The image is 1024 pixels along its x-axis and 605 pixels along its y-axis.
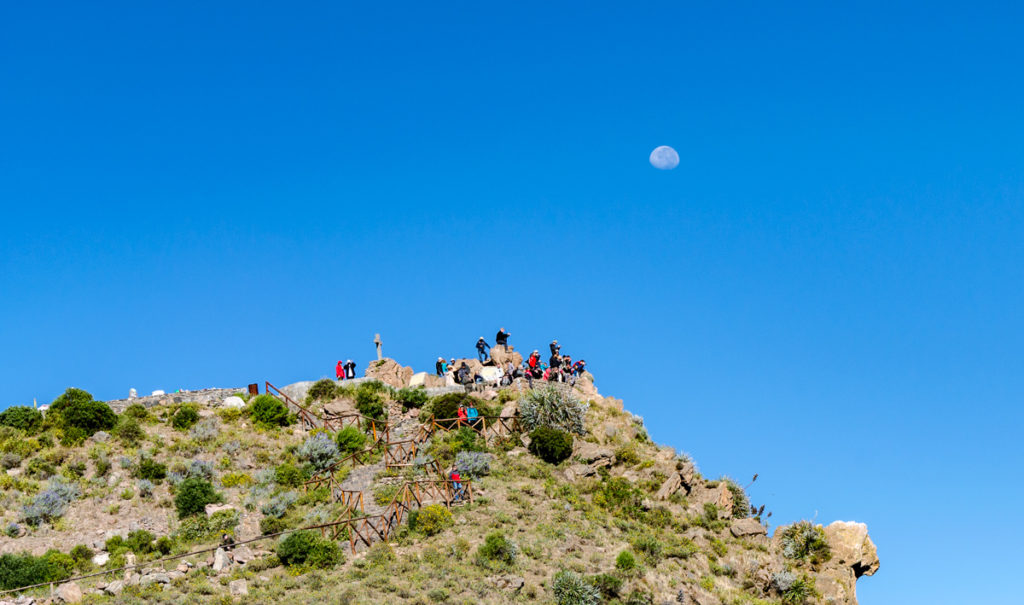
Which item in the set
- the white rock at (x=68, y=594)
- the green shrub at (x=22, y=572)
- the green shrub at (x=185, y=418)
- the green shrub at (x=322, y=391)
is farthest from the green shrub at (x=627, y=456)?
the green shrub at (x=22, y=572)

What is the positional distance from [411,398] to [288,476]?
9383 millimetres

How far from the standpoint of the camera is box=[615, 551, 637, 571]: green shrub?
36.8m

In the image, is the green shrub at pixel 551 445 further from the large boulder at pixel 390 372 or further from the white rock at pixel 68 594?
the white rock at pixel 68 594

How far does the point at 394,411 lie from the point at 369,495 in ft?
34.8

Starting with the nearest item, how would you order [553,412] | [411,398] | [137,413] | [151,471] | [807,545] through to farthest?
[807,545]
[151,471]
[553,412]
[137,413]
[411,398]

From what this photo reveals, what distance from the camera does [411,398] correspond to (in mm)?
54062

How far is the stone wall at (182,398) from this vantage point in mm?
54500

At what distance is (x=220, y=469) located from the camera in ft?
157

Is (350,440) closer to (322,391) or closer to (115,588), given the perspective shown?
(322,391)

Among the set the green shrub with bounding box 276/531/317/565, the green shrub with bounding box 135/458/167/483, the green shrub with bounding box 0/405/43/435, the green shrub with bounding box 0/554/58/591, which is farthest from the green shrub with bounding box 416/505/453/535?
the green shrub with bounding box 0/405/43/435

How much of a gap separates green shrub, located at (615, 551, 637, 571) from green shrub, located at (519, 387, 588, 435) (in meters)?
12.0

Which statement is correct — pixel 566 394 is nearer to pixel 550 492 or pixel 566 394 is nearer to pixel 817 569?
pixel 550 492

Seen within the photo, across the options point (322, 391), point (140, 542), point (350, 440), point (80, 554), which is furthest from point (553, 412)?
point (80, 554)

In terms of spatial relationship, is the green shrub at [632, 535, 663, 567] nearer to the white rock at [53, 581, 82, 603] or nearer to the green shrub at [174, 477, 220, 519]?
the green shrub at [174, 477, 220, 519]
